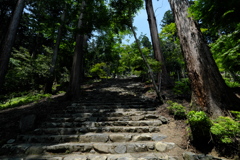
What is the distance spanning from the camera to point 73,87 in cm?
618

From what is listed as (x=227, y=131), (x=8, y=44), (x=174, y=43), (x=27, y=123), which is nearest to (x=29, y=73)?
(x=8, y=44)

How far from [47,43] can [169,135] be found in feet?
58.4

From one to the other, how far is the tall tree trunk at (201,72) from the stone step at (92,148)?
1.46m

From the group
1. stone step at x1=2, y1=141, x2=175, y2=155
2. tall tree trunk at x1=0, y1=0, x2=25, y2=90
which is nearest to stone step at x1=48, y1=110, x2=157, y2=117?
stone step at x1=2, y1=141, x2=175, y2=155

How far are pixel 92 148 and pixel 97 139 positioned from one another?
0.29 m

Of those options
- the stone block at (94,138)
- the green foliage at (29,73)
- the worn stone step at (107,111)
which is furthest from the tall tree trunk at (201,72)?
the green foliage at (29,73)

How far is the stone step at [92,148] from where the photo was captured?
265 cm

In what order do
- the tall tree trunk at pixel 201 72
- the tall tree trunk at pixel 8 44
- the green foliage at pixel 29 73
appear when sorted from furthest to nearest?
the green foliage at pixel 29 73
the tall tree trunk at pixel 8 44
the tall tree trunk at pixel 201 72

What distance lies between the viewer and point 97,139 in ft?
10.0

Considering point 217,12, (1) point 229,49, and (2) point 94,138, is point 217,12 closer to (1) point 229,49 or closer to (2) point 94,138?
(1) point 229,49

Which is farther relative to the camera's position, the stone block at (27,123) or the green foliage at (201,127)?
the stone block at (27,123)

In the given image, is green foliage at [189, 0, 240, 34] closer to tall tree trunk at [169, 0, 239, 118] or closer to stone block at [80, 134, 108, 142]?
tall tree trunk at [169, 0, 239, 118]

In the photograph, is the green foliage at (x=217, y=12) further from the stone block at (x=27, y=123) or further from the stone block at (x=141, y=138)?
the stone block at (x=27, y=123)

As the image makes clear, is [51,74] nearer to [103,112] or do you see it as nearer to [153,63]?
[103,112]
